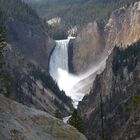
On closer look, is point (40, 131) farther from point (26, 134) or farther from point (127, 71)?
point (127, 71)

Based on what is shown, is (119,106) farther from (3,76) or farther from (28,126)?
(28,126)

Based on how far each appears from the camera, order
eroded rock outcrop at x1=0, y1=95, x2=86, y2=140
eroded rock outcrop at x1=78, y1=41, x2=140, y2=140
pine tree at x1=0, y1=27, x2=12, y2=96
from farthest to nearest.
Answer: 1. eroded rock outcrop at x1=78, y1=41, x2=140, y2=140
2. pine tree at x1=0, y1=27, x2=12, y2=96
3. eroded rock outcrop at x1=0, y1=95, x2=86, y2=140

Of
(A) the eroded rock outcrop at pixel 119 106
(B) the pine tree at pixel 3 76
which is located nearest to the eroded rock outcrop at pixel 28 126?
(B) the pine tree at pixel 3 76

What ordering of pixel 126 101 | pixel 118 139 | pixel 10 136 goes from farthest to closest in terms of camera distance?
1. pixel 126 101
2. pixel 118 139
3. pixel 10 136

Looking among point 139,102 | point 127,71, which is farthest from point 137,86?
point 139,102

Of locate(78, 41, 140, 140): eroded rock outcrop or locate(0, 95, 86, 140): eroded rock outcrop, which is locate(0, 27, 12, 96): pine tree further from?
locate(78, 41, 140, 140): eroded rock outcrop

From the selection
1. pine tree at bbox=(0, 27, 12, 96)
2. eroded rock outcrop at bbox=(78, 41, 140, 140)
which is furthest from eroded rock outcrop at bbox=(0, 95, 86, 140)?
eroded rock outcrop at bbox=(78, 41, 140, 140)

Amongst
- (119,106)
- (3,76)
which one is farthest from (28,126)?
(119,106)

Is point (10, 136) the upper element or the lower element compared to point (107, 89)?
upper
